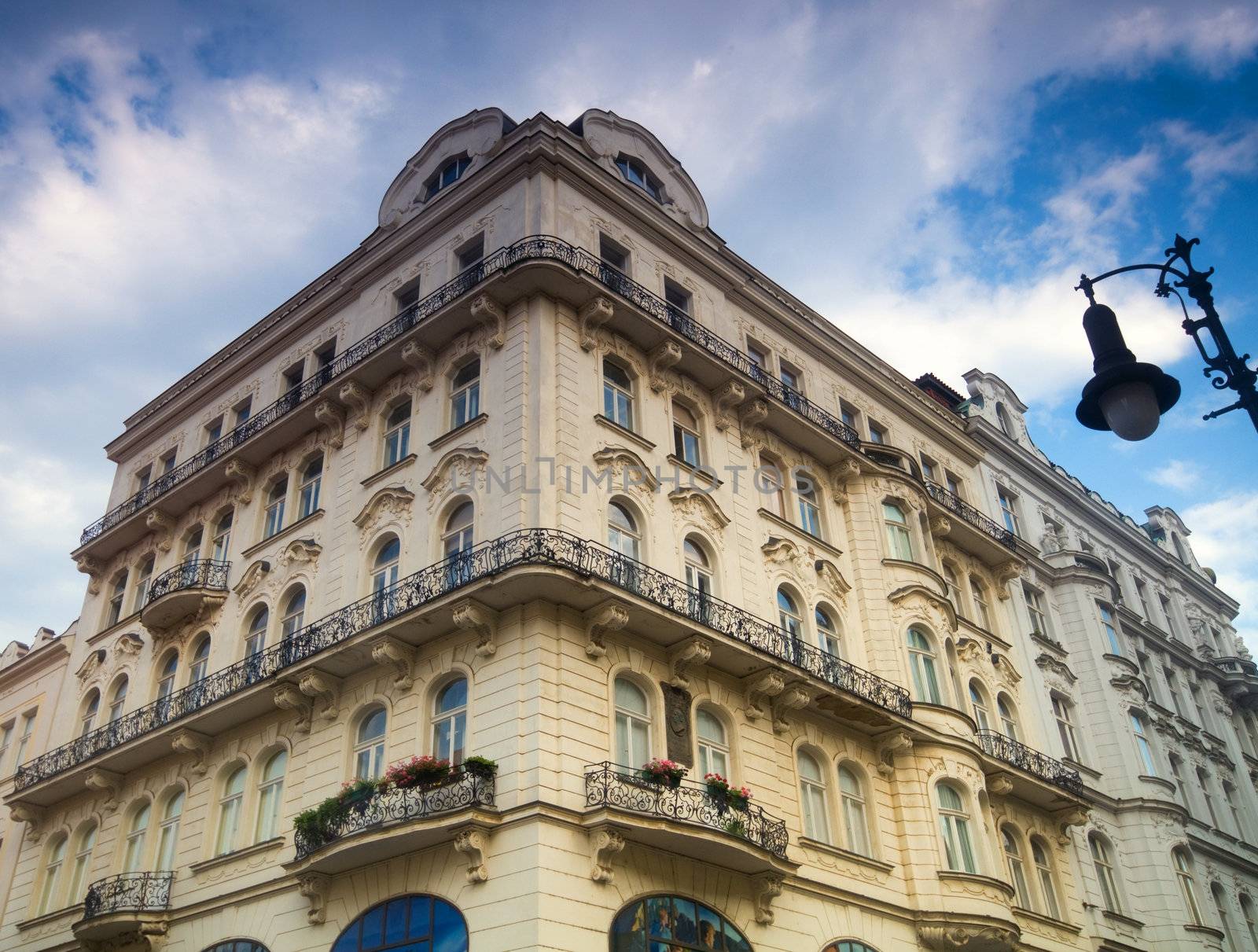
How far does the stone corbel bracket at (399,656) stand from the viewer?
22.6 metres

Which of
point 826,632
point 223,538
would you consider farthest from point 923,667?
point 223,538

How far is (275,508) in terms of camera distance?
3075 centimetres

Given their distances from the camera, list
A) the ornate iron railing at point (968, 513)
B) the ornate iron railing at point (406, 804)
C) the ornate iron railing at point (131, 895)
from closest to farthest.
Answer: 1. the ornate iron railing at point (406, 804)
2. the ornate iron railing at point (131, 895)
3. the ornate iron railing at point (968, 513)

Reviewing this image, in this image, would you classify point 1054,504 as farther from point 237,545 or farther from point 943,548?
point 237,545

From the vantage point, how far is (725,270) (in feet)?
108

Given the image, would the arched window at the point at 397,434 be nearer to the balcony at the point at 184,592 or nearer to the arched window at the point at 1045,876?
the balcony at the point at 184,592

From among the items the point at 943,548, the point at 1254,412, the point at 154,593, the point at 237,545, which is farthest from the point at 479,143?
the point at 1254,412

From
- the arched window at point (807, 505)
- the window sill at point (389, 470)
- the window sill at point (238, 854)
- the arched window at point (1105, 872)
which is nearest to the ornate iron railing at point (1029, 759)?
the arched window at point (1105, 872)

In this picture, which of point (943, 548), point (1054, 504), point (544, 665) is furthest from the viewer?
point (1054, 504)

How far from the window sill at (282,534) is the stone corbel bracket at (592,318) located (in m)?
7.95

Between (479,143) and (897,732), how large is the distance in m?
19.4

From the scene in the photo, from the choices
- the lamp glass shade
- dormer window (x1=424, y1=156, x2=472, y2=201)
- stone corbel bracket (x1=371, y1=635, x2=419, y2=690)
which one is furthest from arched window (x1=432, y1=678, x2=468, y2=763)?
dormer window (x1=424, y1=156, x2=472, y2=201)

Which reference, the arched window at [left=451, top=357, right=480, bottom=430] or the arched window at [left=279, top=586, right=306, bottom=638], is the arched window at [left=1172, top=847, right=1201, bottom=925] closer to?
the arched window at [left=451, top=357, right=480, bottom=430]

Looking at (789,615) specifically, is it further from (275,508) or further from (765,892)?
(275,508)
